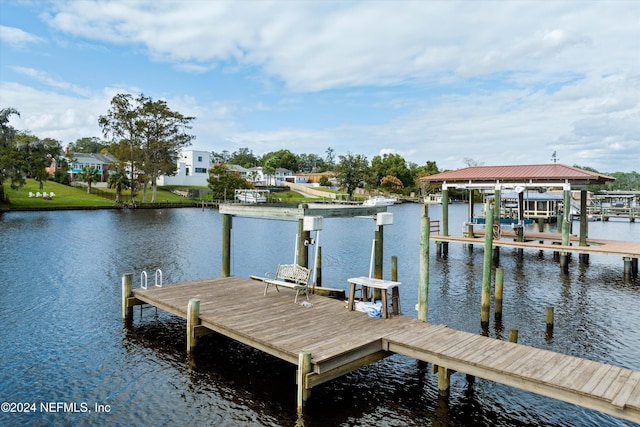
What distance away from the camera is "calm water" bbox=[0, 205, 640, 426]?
1010 cm

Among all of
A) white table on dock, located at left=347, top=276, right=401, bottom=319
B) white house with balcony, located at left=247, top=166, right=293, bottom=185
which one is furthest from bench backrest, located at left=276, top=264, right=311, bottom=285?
white house with balcony, located at left=247, top=166, right=293, bottom=185

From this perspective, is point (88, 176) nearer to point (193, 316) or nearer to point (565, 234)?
point (565, 234)

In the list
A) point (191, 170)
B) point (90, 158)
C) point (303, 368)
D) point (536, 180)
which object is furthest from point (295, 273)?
point (90, 158)

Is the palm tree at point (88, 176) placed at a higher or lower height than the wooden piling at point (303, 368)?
higher

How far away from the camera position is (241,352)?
13703mm

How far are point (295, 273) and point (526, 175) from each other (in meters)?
19.0

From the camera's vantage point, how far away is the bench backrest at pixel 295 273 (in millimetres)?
14914

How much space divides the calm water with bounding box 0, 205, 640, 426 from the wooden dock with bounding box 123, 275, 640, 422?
947 mm

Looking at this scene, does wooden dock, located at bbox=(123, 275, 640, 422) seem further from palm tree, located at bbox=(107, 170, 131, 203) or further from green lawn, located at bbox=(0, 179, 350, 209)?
palm tree, located at bbox=(107, 170, 131, 203)

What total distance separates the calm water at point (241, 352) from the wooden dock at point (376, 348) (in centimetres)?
95

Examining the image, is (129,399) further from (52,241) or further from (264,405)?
(52,241)

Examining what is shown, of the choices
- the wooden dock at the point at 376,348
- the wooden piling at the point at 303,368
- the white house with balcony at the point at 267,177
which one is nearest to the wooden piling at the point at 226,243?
the wooden dock at the point at 376,348

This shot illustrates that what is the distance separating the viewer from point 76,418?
9.92m

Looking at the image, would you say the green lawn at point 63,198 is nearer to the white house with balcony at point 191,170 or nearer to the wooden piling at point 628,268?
the white house with balcony at point 191,170
